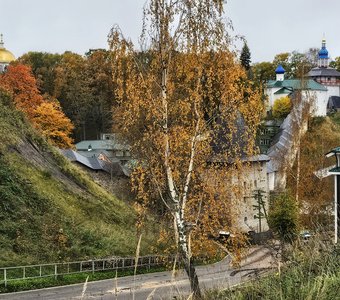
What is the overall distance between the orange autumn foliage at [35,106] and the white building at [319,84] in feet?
101

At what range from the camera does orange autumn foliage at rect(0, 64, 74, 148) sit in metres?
52.5

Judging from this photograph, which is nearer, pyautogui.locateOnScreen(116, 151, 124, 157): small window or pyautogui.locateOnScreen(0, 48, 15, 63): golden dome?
pyautogui.locateOnScreen(116, 151, 124, 157): small window

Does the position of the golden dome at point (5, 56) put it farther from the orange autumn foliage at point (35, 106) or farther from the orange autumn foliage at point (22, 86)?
the orange autumn foliage at point (22, 86)

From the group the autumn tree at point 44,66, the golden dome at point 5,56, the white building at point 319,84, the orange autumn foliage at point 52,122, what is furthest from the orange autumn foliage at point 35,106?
the golden dome at point 5,56

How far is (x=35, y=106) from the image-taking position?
54.1m

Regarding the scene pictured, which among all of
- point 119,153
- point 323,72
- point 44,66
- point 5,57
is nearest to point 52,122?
point 119,153

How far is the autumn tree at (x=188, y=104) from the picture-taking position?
45.3ft

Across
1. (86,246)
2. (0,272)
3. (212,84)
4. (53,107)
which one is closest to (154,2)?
(212,84)

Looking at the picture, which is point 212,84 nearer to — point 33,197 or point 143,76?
point 143,76

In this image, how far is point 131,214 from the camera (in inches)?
1225

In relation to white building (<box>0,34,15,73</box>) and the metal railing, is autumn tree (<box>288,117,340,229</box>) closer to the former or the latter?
the metal railing

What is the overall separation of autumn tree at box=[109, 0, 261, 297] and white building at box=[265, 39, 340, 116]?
60.4 meters

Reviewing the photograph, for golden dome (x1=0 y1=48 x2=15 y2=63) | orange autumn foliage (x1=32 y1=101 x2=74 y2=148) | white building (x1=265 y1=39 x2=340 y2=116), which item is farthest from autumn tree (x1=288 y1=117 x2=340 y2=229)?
golden dome (x1=0 y1=48 x2=15 y2=63)

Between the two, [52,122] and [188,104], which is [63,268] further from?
[52,122]
